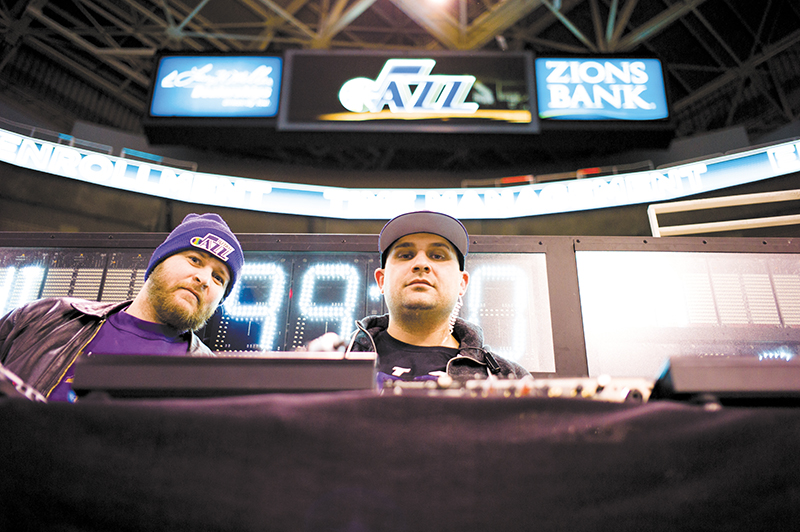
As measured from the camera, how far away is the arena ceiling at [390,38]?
7.34 m

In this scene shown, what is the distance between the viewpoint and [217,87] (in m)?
4.10

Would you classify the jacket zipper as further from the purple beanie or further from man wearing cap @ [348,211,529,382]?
man wearing cap @ [348,211,529,382]

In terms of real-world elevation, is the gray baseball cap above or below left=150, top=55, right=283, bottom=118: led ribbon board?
below

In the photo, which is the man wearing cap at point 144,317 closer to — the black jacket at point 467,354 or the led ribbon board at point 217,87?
the black jacket at point 467,354

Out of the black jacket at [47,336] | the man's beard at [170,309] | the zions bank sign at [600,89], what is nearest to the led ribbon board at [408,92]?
the zions bank sign at [600,89]

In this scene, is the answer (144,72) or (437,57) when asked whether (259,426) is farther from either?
(144,72)

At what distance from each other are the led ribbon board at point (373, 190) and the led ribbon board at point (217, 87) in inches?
27.0

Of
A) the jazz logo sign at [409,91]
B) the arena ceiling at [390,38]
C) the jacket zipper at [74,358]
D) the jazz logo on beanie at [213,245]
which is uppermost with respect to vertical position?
the arena ceiling at [390,38]

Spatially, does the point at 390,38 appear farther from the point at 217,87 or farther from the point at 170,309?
the point at 170,309

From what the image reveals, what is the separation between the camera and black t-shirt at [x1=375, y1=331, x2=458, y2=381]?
1894mm

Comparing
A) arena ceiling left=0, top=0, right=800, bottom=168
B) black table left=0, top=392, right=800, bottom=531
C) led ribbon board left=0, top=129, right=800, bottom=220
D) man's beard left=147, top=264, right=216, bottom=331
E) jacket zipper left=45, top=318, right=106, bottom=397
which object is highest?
arena ceiling left=0, top=0, right=800, bottom=168

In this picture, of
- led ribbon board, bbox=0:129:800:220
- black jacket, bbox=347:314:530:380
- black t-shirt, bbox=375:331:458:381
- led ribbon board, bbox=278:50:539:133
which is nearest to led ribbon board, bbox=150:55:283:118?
led ribbon board, bbox=278:50:539:133

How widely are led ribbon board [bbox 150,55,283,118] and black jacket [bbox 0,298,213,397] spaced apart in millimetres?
2358

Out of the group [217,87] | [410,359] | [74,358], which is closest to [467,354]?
[410,359]
